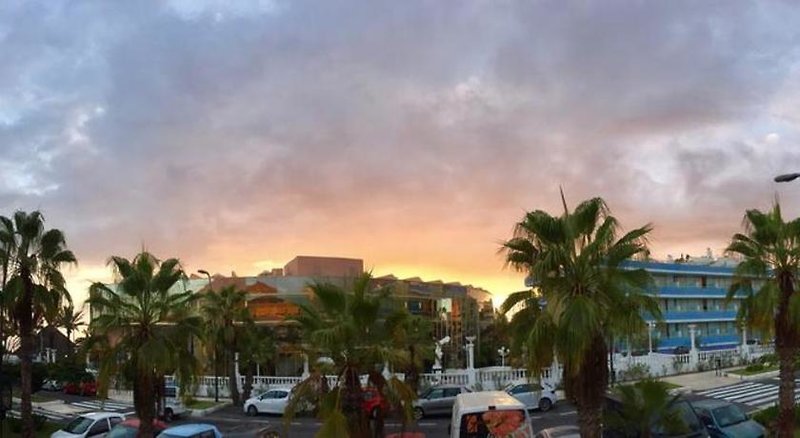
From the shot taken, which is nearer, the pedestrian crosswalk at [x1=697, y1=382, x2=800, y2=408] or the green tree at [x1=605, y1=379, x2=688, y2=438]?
the green tree at [x1=605, y1=379, x2=688, y2=438]

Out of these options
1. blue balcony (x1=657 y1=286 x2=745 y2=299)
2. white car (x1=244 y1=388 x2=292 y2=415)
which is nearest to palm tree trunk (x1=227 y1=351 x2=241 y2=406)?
white car (x1=244 y1=388 x2=292 y2=415)

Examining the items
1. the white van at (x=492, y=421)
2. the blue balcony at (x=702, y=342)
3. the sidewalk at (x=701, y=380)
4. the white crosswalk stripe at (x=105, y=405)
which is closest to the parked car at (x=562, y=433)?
the white van at (x=492, y=421)

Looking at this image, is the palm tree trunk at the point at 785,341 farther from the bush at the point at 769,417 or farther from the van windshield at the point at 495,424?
the van windshield at the point at 495,424

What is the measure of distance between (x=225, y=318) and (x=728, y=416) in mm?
30406

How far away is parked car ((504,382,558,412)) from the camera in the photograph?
34.4 metres

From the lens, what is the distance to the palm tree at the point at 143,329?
1961 centimetres

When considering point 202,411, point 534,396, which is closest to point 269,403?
point 202,411

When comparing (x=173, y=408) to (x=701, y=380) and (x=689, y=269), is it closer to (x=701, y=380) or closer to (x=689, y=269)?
(x=701, y=380)

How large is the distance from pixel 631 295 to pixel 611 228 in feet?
4.45

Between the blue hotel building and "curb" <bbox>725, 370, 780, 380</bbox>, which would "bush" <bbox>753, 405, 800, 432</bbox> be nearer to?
"curb" <bbox>725, 370, 780, 380</bbox>

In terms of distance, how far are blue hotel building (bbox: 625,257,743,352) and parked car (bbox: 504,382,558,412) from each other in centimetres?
4804

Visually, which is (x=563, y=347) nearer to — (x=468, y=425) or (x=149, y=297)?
(x=468, y=425)

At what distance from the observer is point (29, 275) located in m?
26.5

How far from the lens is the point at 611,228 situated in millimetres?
14859
